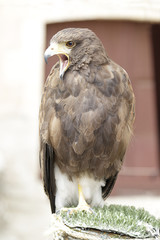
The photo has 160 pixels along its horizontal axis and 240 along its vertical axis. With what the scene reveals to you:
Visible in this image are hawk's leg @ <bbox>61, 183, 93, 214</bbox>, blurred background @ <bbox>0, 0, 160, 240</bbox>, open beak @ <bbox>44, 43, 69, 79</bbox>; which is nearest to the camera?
open beak @ <bbox>44, 43, 69, 79</bbox>

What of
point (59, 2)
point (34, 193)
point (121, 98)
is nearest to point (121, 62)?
point (59, 2)

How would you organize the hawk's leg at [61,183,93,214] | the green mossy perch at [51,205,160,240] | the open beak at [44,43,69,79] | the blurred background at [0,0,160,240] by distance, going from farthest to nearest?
the blurred background at [0,0,160,240], the hawk's leg at [61,183,93,214], the open beak at [44,43,69,79], the green mossy perch at [51,205,160,240]

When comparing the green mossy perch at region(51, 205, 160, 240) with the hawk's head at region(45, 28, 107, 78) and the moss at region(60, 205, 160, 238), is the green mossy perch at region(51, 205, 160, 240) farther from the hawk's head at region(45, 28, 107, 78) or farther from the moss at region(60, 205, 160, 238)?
the hawk's head at region(45, 28, 107, 78)

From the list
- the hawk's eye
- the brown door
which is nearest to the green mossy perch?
the hawk's eye

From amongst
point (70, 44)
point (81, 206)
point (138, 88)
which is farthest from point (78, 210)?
point (138, 88)

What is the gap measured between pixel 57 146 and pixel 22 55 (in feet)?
A: 11.8

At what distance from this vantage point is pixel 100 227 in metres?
2.73

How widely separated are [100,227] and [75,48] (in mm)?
1046

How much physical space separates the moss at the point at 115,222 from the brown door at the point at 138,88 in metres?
3.47

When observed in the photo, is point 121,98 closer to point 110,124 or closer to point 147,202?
point 110,124

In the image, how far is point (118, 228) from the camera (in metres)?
2.75

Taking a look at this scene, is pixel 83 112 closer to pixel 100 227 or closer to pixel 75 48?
pixel 75 48

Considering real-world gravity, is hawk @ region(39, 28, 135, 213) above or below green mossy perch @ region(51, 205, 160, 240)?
above

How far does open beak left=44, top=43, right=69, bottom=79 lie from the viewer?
2926 mm
